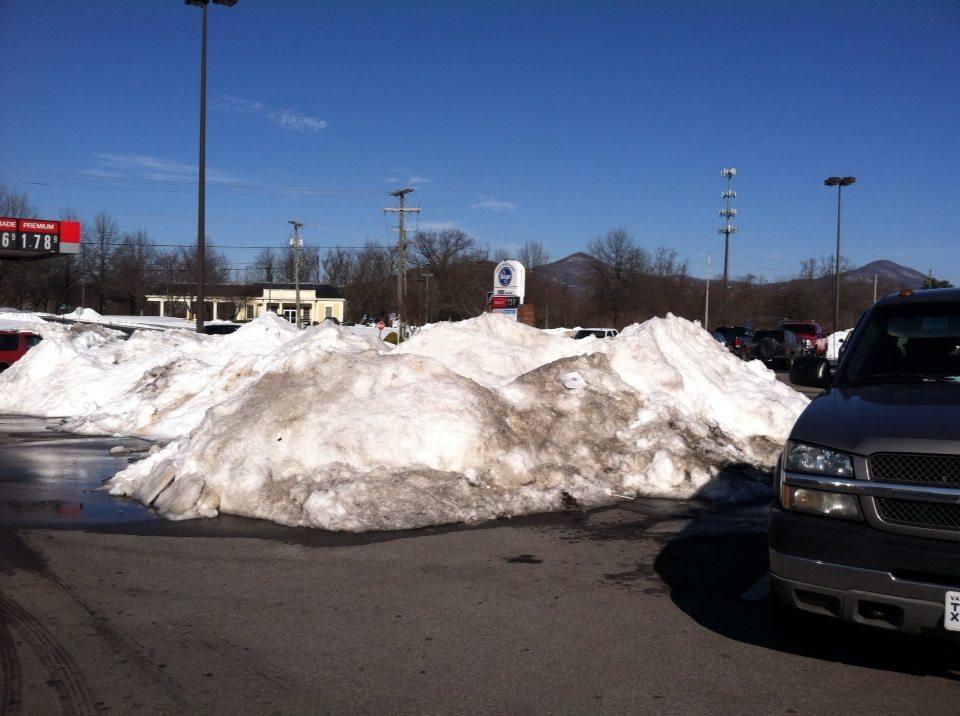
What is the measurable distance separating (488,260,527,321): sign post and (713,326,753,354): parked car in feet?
61.9

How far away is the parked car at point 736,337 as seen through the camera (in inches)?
1478

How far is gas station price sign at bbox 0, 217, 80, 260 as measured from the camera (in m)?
40.8

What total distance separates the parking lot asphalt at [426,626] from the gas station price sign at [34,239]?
123 feet

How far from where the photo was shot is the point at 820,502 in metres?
4.33

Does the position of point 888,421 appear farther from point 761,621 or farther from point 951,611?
point 761,621

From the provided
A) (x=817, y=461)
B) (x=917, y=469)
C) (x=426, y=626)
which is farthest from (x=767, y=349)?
(x=917, y=469)

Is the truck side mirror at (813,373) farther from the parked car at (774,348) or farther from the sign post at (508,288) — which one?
the parked car at (774,348)

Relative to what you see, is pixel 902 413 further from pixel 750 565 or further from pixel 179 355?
pixel 179 355

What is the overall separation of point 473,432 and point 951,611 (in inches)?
231

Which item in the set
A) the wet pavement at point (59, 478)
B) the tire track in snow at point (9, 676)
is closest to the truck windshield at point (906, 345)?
the tire track in snow at point (9, 676)

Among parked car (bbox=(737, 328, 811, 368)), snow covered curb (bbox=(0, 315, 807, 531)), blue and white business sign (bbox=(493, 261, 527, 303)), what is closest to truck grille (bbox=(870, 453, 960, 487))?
snow covered curb (bbox=(0, 315, 807, 531))

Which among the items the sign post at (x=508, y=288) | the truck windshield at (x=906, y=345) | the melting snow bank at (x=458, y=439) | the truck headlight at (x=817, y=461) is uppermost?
the sign post at (x=508, y=288)

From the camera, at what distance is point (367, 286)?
92.8m

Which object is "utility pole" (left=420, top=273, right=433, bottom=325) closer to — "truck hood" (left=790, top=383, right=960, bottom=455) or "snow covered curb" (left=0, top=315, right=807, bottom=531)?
"snow covered curb" (left=0, top=315, right=807, bottom=531)
